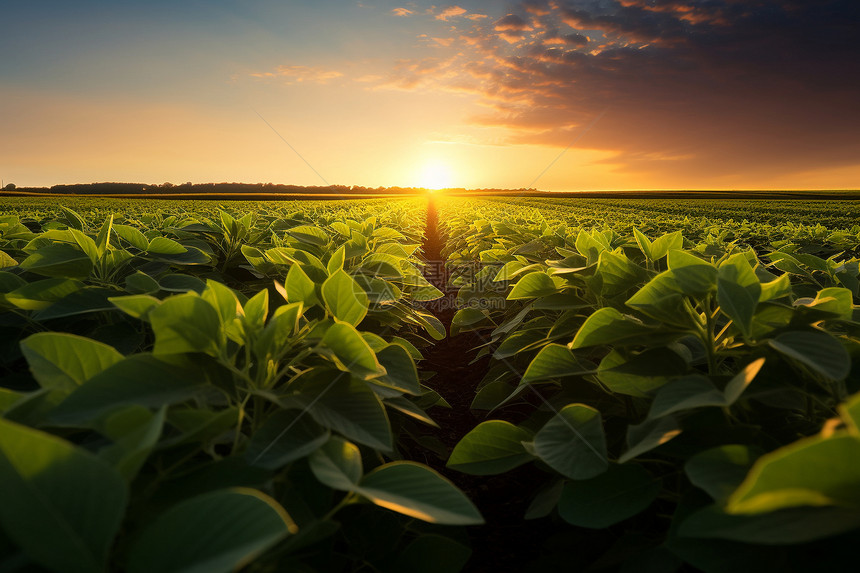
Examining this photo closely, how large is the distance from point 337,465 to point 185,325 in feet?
1.19

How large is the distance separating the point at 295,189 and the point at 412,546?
422 ft

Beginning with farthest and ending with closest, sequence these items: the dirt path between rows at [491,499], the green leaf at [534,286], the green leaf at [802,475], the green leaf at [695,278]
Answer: the dirt path between rows at [491,499] < the green leaf at [534,286] < the green leaf at [695,278] < the green leaf at [802,475]

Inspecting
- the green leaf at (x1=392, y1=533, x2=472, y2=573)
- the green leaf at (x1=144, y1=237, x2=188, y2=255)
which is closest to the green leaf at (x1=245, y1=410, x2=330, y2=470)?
the green leaf at (x1=392, y1=533, x2=472, y2=573)

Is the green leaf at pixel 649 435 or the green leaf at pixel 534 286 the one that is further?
the green leaf at pixel 534 286

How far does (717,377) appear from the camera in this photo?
3.18ft

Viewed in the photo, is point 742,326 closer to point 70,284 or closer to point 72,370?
point 72,370

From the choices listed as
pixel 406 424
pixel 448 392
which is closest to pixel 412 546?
pixel 406 424

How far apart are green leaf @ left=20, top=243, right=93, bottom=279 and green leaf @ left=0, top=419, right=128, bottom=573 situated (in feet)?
3.64

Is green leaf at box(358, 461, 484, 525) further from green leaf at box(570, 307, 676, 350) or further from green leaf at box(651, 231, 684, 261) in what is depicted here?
green leaf at box(651, 231, 684, 261)

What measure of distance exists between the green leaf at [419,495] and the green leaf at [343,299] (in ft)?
1.29

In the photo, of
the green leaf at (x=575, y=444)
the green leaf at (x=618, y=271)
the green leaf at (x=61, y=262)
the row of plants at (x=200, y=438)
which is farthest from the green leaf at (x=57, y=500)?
the green leaf at (x=618, y=271)

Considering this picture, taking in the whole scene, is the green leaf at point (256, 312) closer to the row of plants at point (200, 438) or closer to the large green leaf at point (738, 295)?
the row of plants at point (200, 438)

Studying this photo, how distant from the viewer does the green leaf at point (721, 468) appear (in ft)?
2.36

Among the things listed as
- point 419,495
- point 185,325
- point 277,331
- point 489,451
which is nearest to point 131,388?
point 185,325
